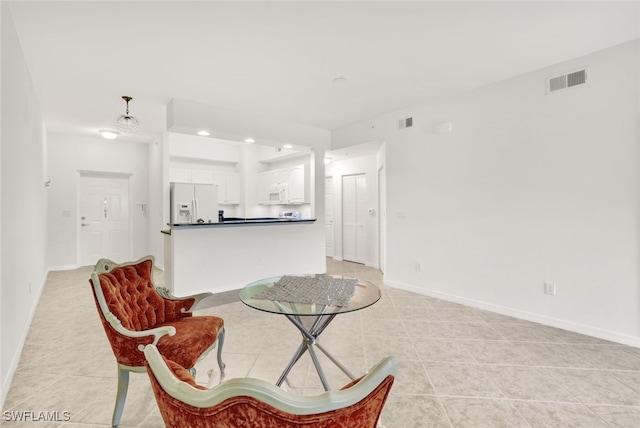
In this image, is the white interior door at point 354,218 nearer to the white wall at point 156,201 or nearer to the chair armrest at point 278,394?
the white wall at point 156,201

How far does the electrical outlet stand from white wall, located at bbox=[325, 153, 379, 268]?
3.31 m

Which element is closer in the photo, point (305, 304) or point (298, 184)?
point (305, 304)

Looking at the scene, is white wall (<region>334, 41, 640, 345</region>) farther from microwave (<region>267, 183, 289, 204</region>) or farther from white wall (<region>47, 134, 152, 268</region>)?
white wall (<region>47, 134, 152, 268</region>)

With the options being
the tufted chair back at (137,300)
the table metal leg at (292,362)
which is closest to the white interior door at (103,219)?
the tufted chair back at (137,300)

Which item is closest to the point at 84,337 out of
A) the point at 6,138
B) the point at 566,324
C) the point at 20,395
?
the point at 20,395

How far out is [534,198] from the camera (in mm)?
3350

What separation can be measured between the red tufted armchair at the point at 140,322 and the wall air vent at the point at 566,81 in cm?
393

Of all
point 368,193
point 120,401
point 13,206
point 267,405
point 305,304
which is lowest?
point 120,401

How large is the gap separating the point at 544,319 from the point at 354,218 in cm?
421

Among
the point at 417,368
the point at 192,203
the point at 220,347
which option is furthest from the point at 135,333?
the point at 192,203

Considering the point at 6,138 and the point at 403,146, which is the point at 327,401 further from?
the point at 403,146

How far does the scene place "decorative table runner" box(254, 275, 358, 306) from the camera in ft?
6.75

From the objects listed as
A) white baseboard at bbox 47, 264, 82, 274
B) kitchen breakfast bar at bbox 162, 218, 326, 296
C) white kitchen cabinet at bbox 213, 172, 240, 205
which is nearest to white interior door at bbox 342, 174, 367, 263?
kitchen breakfast bar at bbox 162, 218, 326, 296

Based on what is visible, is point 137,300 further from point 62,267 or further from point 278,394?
point 62,267
